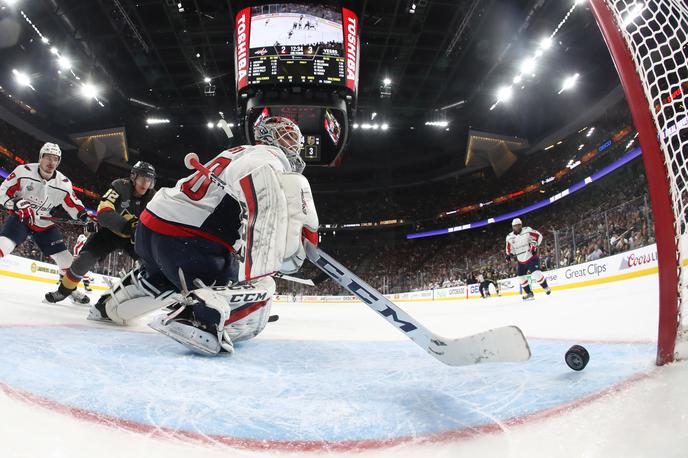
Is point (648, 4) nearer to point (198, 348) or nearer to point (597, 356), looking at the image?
point (597, 356)

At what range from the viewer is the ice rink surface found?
2.34ft

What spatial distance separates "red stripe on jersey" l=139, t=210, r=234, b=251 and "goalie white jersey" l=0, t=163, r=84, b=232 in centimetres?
271

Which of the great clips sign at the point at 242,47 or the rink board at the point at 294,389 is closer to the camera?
the rink board at the point at 294,389

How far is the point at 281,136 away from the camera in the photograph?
185 centimetres

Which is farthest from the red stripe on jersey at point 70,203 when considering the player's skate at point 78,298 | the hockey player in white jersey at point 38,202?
the player's skate at point 78,298

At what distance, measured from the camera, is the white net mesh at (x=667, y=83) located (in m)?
1.08

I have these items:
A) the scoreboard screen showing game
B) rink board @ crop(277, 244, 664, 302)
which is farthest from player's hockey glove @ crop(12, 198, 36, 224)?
rink board @ crop(277, 244, 664, 302)

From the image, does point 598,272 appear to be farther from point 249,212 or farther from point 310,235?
point 249,212

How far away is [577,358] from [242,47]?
7251mm

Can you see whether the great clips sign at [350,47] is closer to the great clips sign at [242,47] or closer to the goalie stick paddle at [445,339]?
the great clips sign at [242,47]

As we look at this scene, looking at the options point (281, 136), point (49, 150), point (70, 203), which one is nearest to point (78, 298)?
point (70, 203)

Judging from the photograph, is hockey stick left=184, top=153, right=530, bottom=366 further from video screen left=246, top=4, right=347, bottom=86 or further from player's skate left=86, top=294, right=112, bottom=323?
video screen left=246, top=4, right=347, bottom=86

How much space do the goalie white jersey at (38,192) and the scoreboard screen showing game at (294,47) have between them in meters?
3.55

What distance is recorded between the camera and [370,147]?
21438 millimetres
